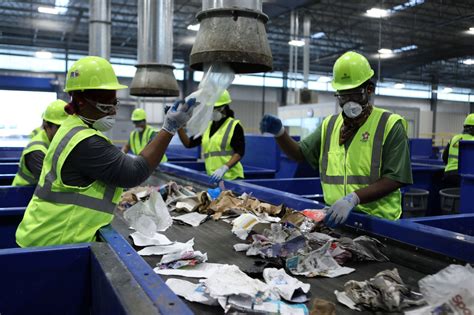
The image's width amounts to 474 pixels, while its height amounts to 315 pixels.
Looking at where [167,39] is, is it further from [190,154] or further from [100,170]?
[190,154]

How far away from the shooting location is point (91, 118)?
75.7 inches

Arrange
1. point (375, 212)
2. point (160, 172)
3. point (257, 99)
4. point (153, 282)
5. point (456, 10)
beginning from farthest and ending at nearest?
point (257, 99) → point (456, 10) → point (160, 172) → point (375, 212) → point (153, 282)

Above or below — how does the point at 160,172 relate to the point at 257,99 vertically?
below

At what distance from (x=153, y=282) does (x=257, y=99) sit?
20.6 meters

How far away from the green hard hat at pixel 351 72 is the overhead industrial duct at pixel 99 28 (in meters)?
4.49

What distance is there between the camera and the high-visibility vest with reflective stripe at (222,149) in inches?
159

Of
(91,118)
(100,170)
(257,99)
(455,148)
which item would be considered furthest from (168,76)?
(257,99)

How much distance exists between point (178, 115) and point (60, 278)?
877 mm

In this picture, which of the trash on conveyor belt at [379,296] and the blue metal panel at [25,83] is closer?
the trash on conveyor belt at [379,296]

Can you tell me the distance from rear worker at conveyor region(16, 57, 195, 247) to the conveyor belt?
13.0 inches

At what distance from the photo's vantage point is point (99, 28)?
603 centimetres

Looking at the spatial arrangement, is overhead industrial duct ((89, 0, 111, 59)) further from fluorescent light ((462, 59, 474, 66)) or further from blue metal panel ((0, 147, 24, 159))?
fluorescent light ((462, 59, 474, 66))

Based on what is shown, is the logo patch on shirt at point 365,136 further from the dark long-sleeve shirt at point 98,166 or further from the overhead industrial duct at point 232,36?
the dark long-sleeve shirt at point 98,166

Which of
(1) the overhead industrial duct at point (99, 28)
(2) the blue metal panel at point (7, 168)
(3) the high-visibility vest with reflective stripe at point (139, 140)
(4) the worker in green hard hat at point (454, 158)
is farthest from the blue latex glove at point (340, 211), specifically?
(1) the overhead industrial duct at point (99, 28)
